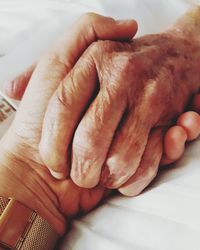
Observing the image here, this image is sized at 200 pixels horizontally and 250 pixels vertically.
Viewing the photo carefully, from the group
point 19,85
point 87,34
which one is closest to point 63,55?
point 87,34

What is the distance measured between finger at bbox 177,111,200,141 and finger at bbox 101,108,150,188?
6cm

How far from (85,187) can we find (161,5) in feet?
1.91

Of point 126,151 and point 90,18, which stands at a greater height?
point 90,18

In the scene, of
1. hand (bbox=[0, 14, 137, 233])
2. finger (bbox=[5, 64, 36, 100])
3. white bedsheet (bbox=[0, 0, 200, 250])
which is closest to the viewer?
white bedsheet (bbox=[0, 0, 200, 250])

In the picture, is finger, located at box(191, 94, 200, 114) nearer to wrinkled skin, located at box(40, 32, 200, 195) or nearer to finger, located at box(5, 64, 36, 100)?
wrinkled skin, located at box(40, 32, 200, 195)

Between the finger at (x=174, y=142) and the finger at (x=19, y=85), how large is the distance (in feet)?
0.93

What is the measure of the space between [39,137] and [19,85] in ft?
0.54

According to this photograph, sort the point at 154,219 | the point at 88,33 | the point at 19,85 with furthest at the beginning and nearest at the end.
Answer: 1. the point at 19,85
2. the point at 88,33
3. the point at 154,219

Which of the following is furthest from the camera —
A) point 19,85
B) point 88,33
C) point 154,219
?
point 19,85

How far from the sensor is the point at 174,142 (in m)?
0.63

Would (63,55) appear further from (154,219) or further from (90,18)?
(154,219)

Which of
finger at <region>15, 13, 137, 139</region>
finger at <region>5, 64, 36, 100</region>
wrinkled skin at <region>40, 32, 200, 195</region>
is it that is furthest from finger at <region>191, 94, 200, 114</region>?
finger at <region>5, 64, 36, 100</region>

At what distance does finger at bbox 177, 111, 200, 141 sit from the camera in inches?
24.9

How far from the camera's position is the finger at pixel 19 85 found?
2.58 feet
